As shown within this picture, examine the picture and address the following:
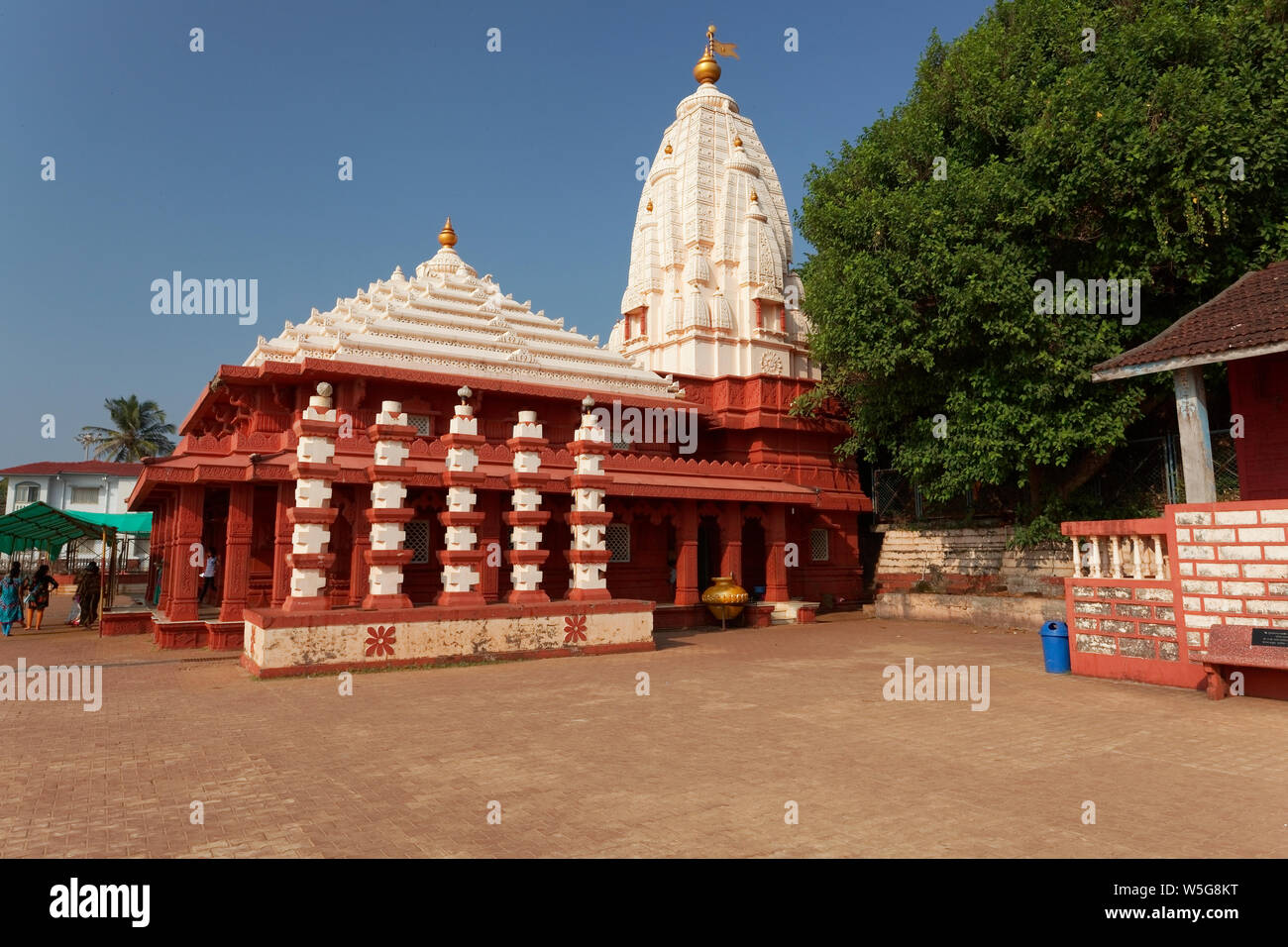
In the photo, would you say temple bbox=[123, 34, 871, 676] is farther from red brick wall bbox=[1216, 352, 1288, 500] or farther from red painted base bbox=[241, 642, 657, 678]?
red brick wall bbox=[1216, 352, 1288, 500]

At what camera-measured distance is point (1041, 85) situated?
1653cm

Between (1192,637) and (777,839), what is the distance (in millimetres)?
7574

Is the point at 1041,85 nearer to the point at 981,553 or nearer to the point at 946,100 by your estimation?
the point at 946,100

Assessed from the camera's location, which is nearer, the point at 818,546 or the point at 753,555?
the point at 818,546

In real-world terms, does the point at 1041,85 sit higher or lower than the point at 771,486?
higher

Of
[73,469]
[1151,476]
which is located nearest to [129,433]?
[73,469]

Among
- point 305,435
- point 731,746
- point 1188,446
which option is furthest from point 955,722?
point 305,435

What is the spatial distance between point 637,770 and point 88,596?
19575 millimetres

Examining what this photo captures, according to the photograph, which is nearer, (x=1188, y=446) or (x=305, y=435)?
(x=1188, y=446)

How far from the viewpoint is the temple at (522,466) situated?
12273 millimetres

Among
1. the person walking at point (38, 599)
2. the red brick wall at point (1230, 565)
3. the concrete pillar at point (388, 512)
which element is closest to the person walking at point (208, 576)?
the person walking at point (38, 599)

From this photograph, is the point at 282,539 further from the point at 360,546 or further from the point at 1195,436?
the point at 1195,436

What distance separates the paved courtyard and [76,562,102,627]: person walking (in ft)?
36.8

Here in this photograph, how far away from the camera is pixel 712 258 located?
1038 inches
